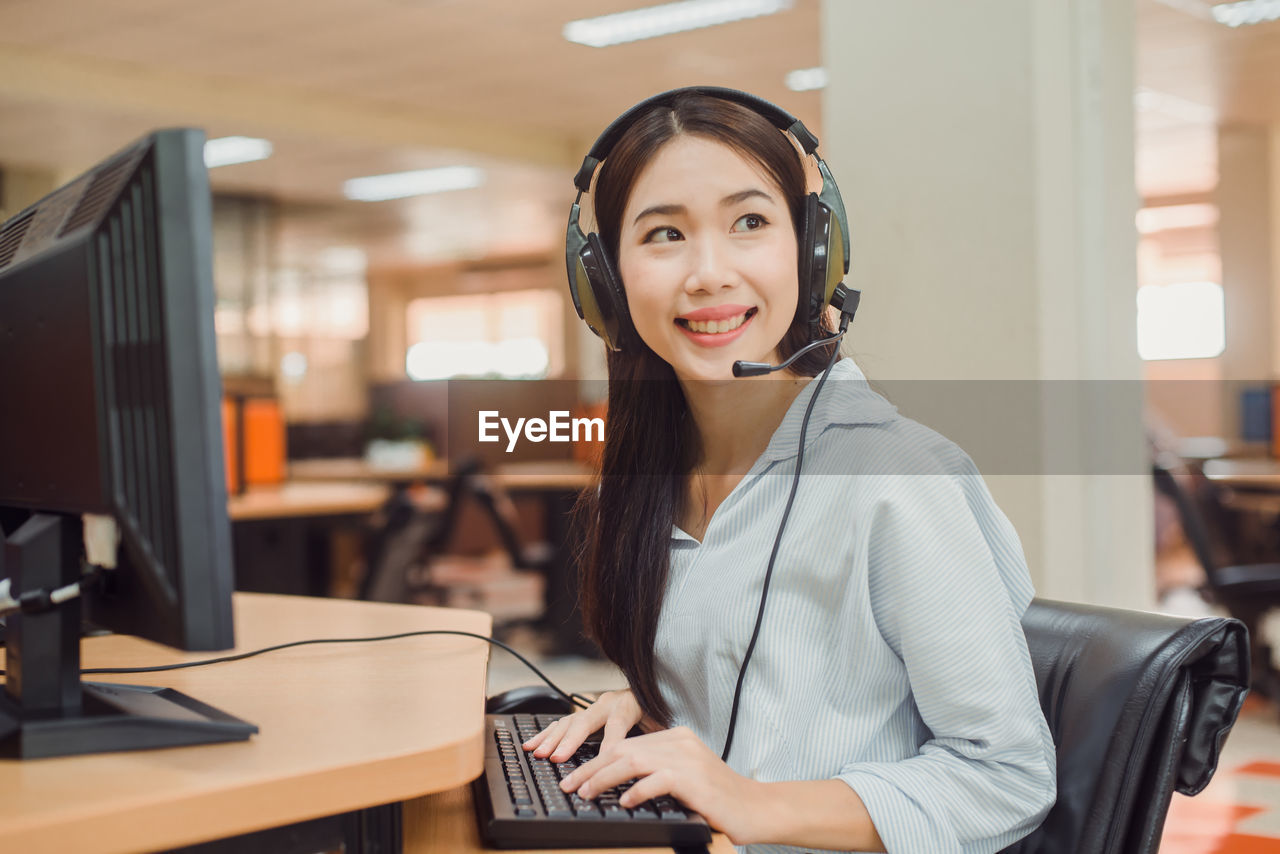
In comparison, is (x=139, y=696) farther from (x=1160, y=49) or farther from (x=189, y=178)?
(x=1160, y=49)

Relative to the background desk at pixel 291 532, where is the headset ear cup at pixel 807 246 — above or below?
above

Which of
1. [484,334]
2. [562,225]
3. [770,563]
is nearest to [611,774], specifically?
[770,563]

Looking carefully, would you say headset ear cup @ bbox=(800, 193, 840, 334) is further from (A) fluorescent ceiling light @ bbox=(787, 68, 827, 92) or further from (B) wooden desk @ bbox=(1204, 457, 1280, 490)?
(A) fluorescent ceiling light @ bbox=(787, 68, 827, 92)

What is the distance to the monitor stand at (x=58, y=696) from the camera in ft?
2.48

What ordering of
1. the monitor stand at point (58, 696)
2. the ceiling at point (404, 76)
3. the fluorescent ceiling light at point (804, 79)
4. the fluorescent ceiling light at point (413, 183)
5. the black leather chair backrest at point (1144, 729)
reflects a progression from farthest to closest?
the fluorescent ceiling light at point (413, 183), the fluorescent ceiling light at point (804, 79), the ceiling at point (404, 76), the black leather chair backrest at point (1144, 729), the monitor stand at point (58, 696)

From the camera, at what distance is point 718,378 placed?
1124mm

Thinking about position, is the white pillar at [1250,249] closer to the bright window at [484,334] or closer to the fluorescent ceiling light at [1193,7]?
the fluorescent ceiling light at [1193,7]

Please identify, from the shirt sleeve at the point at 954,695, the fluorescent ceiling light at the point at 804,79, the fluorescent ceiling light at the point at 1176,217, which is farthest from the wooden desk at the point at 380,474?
the fluorescent ceiling light at the point at 1176,217

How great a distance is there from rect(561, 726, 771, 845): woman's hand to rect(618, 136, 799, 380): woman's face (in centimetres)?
39

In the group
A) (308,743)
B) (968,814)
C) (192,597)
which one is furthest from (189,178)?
(968,814)

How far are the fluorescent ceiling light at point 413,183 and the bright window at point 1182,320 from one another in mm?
6247

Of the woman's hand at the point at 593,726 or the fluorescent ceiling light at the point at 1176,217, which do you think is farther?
the fluorescent ceiling light at the point at 1176,217

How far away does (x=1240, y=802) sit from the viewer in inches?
119

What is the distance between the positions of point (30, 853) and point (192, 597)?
0.16 m
